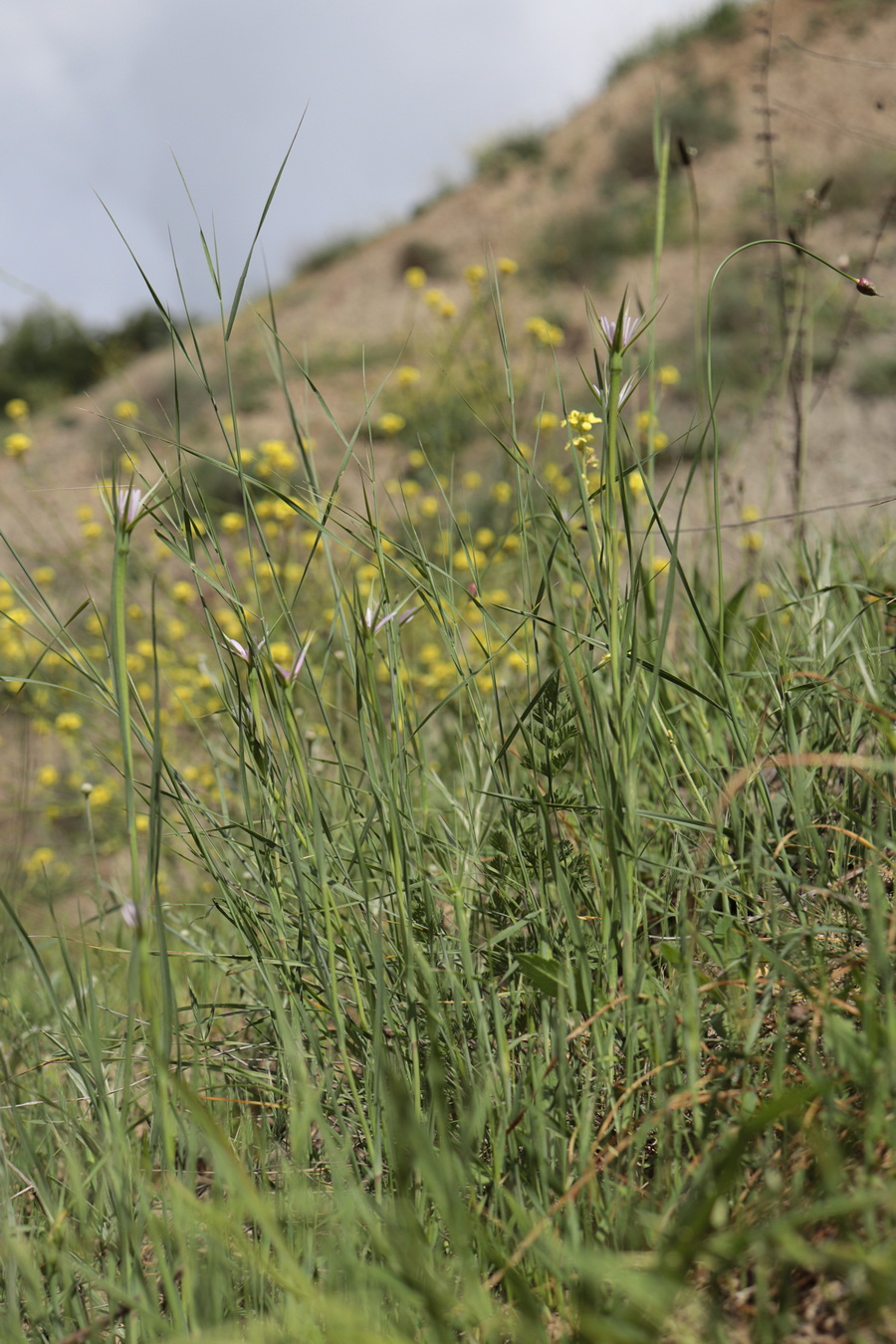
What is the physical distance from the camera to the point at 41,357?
56.3ft

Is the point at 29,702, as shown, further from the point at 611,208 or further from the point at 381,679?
the point at 611,208

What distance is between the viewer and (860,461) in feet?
19.0

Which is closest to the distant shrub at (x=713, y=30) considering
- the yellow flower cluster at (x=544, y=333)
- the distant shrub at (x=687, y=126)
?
the distant shrub at (x=687, y=126)

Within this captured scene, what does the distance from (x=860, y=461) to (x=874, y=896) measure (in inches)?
239

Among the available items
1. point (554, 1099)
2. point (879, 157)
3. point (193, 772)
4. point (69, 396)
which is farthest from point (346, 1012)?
point (69, 396)

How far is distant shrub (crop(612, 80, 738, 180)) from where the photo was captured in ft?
41.2

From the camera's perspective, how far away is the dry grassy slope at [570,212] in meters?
9.38

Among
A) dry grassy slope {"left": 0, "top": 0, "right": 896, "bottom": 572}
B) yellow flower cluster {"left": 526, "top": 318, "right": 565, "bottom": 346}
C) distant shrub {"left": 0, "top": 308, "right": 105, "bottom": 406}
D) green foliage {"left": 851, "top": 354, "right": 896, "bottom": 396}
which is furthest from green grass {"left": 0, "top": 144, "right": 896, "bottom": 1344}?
distant shrub {"left": 0, "top": 308, "right": 105, "bottom": 406}

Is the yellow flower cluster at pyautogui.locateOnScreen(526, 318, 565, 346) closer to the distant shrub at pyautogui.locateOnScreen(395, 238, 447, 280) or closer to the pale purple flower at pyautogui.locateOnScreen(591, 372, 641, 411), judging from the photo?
the pale purple flower at pyautogui.locateOnScreen(591, 372, 641, 411)

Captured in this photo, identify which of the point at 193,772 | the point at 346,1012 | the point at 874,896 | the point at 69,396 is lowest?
the point at 193,772

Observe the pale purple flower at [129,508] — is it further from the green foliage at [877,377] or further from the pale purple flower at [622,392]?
the green foliage at [877,377]

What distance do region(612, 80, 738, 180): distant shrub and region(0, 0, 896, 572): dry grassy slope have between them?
183 mm

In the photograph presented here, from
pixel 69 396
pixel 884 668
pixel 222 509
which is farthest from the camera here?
pixel 69 396

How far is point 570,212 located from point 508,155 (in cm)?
379
